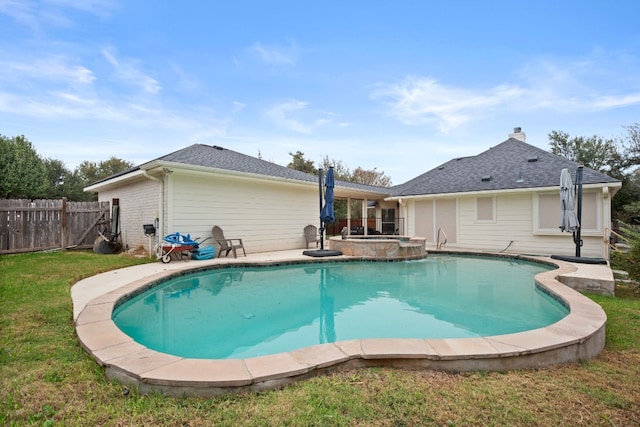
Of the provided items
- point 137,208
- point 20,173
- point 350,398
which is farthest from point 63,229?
point 350,398

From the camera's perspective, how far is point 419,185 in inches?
574

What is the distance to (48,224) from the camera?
10727 millimetres

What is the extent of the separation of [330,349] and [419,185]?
12.8 metres

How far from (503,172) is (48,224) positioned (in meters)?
16.8

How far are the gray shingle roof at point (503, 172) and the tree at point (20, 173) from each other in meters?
19.5

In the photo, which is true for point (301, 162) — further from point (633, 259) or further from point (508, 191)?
point (633, 259)

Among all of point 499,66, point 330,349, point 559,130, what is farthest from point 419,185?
point 559,130

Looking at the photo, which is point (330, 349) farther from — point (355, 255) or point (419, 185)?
point (419, 185)

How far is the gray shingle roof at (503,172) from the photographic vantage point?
36.6ft

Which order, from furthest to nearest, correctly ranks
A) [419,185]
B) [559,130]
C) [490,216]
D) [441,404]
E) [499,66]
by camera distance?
[559,130] → [419,185] → [490,216] → [499,66] → [441,404]

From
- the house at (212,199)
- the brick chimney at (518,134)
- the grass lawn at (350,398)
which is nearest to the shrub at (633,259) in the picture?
the grass lawn at (350,398)

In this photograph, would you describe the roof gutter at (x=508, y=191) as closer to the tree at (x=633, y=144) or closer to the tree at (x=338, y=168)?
the tree at (x=633, y=144)

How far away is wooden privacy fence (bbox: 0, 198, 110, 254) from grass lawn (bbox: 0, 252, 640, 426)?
959 cm

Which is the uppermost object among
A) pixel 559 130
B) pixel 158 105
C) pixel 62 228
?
pixel 559 130
